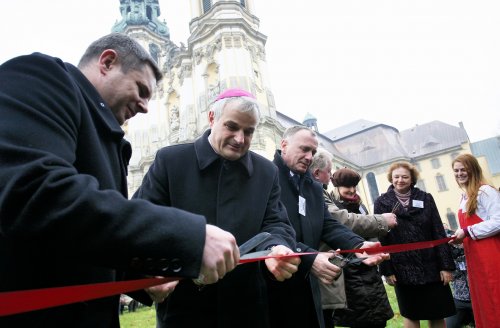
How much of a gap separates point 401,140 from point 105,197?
60138mm

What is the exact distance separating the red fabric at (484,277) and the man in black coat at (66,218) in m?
3.82

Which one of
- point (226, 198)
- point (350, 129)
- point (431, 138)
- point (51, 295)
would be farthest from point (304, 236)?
point (350, 129)

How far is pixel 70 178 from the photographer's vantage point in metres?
0.93

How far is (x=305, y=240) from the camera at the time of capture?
283 centimetres

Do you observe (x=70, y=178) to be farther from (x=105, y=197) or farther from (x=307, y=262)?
(x=307, y=262)

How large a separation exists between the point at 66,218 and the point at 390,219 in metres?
3.60

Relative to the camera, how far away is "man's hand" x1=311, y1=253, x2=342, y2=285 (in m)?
2.22

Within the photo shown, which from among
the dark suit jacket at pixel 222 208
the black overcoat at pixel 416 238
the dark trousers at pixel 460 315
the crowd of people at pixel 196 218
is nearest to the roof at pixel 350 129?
the dark trousers at pixel 460 315

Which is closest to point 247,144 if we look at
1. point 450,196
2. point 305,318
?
point 305,318

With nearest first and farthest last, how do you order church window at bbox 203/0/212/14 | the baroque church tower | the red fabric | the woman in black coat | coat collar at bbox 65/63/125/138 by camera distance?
coat collar at bbox 65/63/125/138, the woman in black coat, the red fabric, the baroque church tower, church window at bbox 203/0/212/14

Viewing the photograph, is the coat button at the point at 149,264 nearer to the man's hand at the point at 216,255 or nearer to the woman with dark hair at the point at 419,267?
the man's hand at the point at 216,255

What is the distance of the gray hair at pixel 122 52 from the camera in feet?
5.19

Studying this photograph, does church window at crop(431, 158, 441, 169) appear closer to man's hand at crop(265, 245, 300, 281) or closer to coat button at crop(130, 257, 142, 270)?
man's hand at crop(265, 245, 300, 281)

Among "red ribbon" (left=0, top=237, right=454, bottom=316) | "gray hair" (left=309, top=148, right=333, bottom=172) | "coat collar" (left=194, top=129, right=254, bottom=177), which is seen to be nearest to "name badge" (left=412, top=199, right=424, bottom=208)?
"gray hair" (left=309, top=148, right=333, bottom=172)
